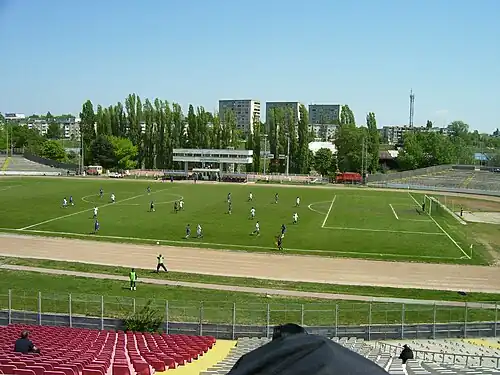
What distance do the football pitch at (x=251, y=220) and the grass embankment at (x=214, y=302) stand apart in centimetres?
955

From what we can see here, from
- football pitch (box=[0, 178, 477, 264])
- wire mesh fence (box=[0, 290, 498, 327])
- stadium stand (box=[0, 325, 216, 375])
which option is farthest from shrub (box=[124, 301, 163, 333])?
football pitch (box=[0, 178, 477, 264])

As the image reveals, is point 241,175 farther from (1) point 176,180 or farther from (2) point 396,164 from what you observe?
(2) point 396,164

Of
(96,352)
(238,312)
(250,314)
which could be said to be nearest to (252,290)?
(238,312)

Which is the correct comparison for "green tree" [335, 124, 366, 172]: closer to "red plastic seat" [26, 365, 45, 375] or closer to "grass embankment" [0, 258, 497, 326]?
"grass embankment" [0, 258, 497, 326]

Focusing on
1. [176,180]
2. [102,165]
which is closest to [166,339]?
[176,180]

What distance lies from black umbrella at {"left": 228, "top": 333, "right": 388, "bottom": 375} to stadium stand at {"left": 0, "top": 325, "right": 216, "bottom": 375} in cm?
887

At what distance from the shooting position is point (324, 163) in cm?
12056

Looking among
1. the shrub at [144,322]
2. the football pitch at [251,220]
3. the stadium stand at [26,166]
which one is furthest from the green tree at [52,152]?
the shrub at [144,322]

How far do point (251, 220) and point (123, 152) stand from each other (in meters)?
70.1

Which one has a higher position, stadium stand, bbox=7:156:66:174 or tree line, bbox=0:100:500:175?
tree line, bbox=0:100:500:175

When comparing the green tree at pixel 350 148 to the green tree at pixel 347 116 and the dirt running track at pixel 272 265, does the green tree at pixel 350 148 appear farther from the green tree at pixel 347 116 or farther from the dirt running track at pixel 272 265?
the dirt running track at pixel 272 265

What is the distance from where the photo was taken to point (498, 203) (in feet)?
252

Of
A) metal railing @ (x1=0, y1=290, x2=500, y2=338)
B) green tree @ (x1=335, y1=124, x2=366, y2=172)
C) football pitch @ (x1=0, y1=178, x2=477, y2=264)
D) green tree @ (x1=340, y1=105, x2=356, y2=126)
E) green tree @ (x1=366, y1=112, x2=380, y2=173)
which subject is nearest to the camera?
metal railing @ (x1=0, y1=290, x2=500, y2=338)

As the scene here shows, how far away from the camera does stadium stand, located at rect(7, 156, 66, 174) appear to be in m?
110
